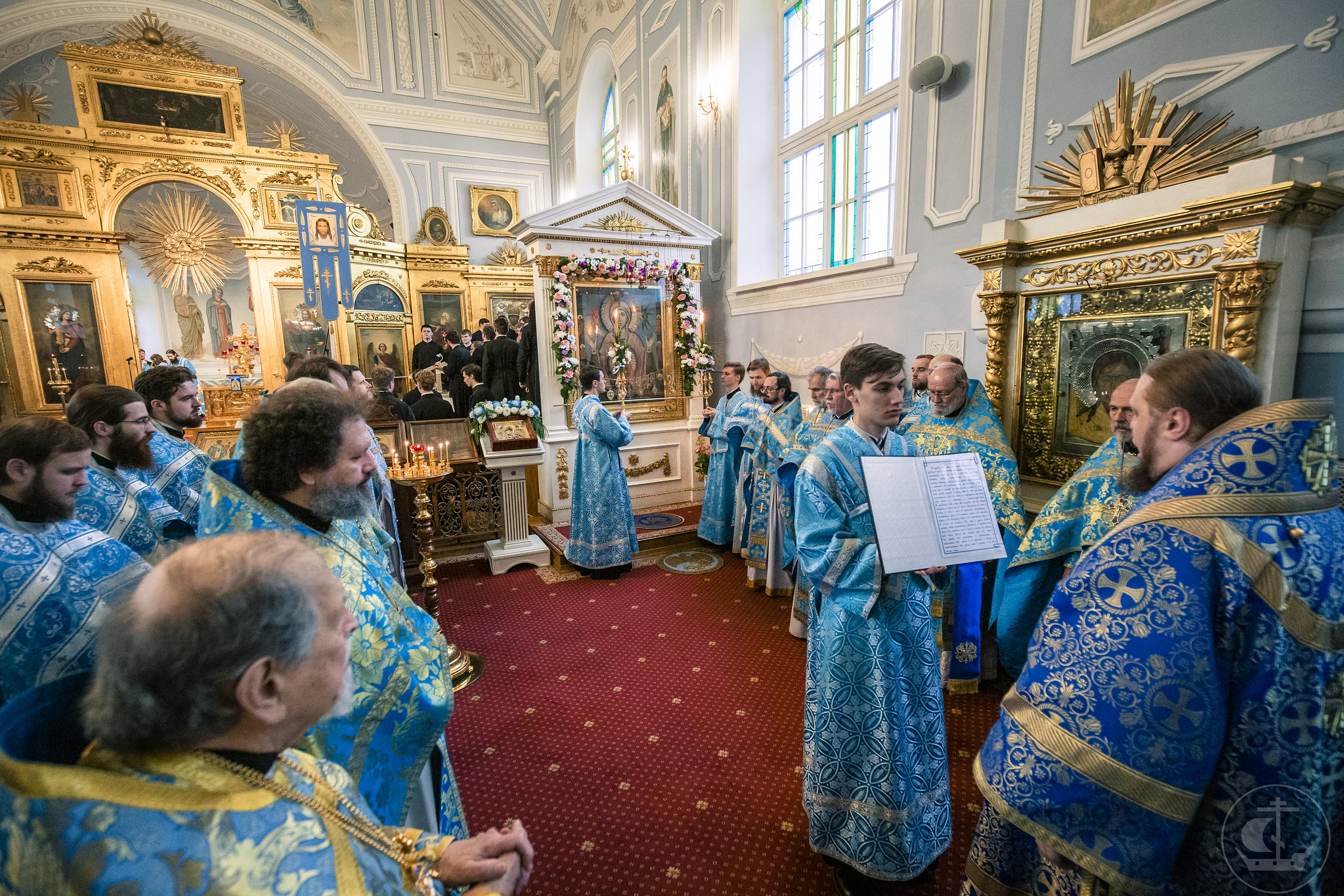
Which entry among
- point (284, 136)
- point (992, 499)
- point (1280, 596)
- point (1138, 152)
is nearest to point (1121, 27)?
point (1138, 152)

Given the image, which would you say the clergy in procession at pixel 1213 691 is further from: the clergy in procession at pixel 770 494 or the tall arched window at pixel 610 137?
the tall arched window at pixel 610 137

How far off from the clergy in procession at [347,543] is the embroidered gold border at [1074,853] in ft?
4.25

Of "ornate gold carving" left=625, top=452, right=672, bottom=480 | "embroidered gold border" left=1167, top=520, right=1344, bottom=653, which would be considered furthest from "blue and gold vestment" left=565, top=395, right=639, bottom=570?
"embroidered gold border" left=1167, top=520, right=1344, bottom=653

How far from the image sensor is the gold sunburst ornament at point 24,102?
10.1 m

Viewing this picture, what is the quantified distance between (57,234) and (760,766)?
46.4 ft

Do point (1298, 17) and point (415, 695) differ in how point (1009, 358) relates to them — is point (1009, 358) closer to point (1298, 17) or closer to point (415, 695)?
point (1298, 17)

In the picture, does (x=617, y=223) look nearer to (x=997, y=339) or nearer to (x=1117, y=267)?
(x=997, y=339)

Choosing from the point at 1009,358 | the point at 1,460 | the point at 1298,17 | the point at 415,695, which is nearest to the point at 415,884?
the point at 415,695

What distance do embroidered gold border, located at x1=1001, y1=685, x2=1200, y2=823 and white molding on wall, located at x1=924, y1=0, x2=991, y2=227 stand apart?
415 cm

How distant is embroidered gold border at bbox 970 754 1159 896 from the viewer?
112 cm

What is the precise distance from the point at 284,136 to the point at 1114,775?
49.1 ft

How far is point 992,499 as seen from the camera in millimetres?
3133

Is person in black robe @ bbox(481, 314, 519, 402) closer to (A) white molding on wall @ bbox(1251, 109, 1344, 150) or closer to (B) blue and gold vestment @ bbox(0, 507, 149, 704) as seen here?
(B) blue and gold vestment @ bbox(0, 507, 149, 704)

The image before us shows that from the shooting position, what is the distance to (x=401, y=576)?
133 inches
